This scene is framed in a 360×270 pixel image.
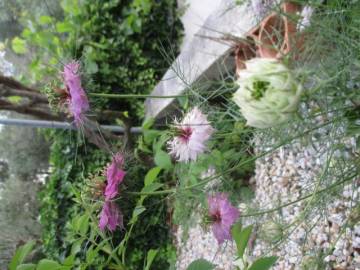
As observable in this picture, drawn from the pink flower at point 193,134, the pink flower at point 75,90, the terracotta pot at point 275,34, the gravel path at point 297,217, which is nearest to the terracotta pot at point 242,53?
the terracotta pot at point 275,34

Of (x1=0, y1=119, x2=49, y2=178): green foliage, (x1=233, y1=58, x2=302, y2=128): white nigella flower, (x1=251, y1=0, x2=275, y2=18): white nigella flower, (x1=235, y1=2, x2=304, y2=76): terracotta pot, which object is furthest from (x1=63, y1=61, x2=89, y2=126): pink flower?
(x1=0, y1=119, x2=49, y2=178): green foliage

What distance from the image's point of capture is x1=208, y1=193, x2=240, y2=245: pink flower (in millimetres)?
857

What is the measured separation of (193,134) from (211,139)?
13 centimetres

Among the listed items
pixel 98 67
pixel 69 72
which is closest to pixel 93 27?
pixel 98 67

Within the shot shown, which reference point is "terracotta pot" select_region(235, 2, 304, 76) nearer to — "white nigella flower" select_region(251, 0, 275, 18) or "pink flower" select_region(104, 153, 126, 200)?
"white nigella flower" select_region(251, 0, 275, 18)

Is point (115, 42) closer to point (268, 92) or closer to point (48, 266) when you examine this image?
point (48, 266)

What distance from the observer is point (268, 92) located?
1.43 ft

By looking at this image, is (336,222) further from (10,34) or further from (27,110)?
(10,34)

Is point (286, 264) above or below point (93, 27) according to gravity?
below

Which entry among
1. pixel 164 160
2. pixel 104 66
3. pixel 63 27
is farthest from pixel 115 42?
pixel 164 160

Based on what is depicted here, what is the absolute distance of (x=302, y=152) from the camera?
1.51 m

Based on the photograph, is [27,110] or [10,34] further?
[10,34]

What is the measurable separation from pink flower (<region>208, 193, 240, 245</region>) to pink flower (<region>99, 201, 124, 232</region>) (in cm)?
21

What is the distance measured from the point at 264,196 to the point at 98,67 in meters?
1.53
